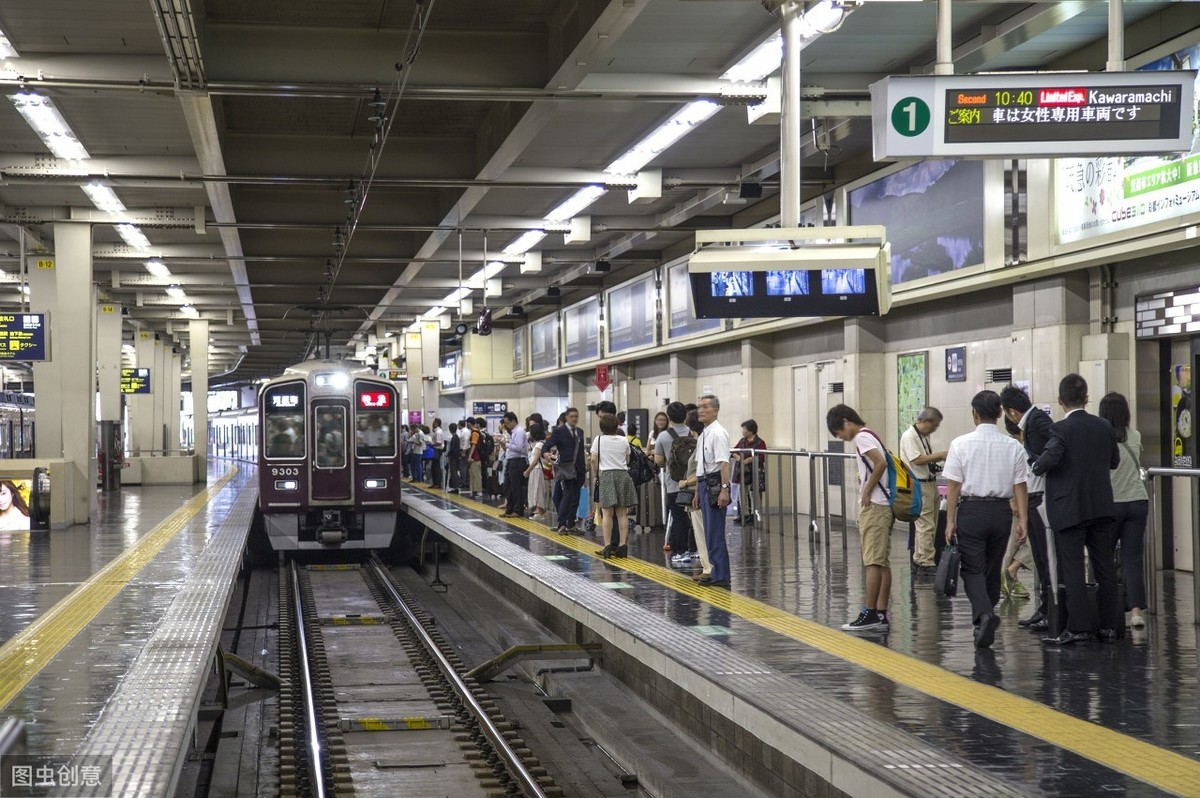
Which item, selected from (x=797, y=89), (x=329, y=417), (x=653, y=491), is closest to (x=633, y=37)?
(x=797, y=89)

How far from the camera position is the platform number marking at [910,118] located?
775cm

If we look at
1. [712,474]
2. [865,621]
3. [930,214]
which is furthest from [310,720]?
[930,214]

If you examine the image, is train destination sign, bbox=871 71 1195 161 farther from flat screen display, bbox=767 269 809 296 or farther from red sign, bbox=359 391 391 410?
red sign, bbox=359 391 391 410

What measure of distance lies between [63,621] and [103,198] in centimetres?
1048

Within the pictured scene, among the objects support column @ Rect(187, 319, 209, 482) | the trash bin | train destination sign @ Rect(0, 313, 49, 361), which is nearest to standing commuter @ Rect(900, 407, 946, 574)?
the trash bin

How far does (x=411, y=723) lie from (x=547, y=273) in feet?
69.1

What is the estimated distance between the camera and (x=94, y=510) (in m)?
23.8

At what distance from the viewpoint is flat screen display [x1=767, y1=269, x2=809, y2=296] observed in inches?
382

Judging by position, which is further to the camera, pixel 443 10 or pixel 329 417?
pixel 329 417

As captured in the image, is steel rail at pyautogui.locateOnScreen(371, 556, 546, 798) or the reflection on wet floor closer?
the reflection on wet floor

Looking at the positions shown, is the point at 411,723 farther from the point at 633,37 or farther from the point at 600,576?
the point at 633,37

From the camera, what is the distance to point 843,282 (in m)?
9.77

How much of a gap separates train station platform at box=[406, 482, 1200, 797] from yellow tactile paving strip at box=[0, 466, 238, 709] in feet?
12.7

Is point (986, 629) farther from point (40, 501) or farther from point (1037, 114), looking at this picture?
point (40, 501)
